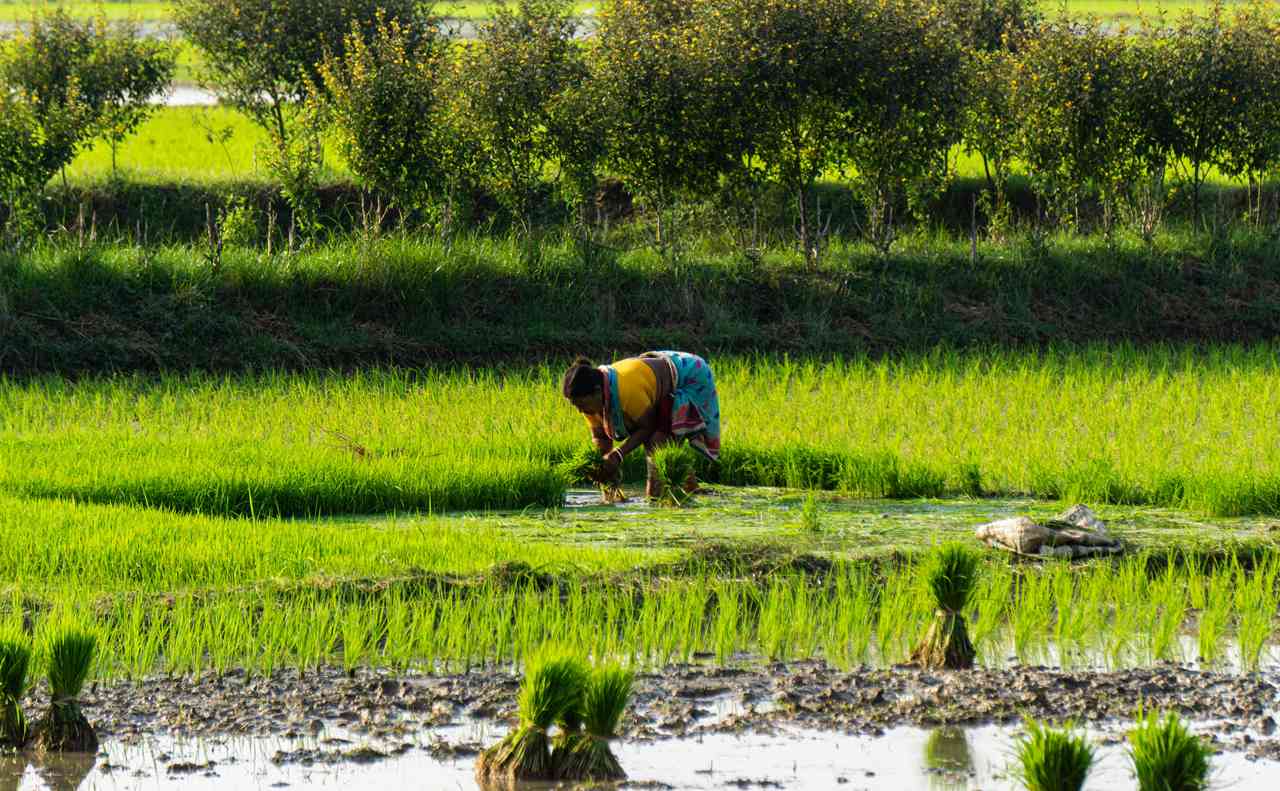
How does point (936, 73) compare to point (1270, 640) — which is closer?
point (1270, 640)

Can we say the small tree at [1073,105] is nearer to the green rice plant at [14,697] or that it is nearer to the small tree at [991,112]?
the small tree at [991,112]

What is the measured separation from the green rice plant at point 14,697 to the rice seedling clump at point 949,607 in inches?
117

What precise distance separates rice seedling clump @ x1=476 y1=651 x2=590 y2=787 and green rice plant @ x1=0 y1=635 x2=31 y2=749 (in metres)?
1.41

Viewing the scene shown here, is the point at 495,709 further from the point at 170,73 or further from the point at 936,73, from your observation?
the point at 170,73

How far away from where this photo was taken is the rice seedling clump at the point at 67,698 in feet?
16.3

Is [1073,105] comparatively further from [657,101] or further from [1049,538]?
[1049,538]

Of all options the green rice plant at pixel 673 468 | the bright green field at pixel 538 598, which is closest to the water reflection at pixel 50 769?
the bright green field at pixel 538 598

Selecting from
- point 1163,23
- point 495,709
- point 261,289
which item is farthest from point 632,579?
point 1163,23

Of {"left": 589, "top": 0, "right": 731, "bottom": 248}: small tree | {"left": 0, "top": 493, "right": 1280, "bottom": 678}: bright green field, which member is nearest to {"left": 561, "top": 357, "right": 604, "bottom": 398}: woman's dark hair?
{"left": 0, "top": 493, "right": 1280, "bottom": 678}: bright green field

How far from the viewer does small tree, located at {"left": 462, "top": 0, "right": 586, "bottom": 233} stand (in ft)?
49.6

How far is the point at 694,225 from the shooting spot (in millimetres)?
17031

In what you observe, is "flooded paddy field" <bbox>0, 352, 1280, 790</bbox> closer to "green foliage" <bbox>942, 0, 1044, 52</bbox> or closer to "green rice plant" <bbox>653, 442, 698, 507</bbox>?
"green rice plant" <bbox>653, 442, 698, 507</bbox>

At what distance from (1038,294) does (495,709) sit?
11.2m

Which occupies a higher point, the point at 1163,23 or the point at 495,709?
the point at 1163,23
